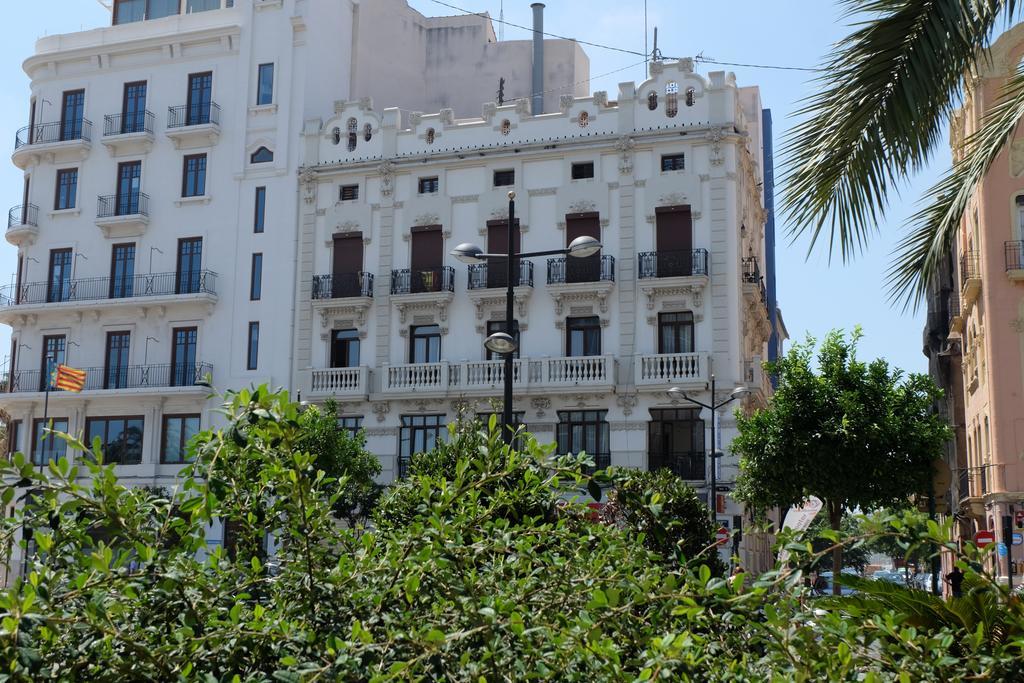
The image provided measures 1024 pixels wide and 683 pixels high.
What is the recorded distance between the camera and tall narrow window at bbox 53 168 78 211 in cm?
4022

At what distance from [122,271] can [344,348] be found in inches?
342

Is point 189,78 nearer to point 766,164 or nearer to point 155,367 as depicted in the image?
point 155,367

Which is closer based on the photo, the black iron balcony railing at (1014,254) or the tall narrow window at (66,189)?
the black iron balcony railing at (1014,254)

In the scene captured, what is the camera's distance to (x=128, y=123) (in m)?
39.9

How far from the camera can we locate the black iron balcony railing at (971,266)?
112 feet

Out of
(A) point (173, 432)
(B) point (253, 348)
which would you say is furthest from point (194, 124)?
(A) point (173, 432)

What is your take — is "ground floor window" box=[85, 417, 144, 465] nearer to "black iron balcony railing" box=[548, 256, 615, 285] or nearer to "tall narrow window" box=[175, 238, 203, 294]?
"tall narrow window" box=[175, 238, 203, 294]

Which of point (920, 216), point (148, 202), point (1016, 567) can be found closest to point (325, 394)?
point (148, 202)

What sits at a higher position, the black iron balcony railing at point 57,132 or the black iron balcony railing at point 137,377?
the black iron balcony railing at point 57,132

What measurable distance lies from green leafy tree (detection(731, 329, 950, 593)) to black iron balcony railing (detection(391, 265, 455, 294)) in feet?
35.4

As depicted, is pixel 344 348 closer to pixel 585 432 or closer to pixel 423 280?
pixel 423 280

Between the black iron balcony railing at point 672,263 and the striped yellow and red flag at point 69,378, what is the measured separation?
718 inches

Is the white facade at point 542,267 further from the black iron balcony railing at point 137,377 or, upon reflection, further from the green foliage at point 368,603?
the green foliage at point 368,603

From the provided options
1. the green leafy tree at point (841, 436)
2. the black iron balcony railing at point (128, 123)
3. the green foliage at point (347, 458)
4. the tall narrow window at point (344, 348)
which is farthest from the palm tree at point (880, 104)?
the black iron balcony railing at point (128, 123)
